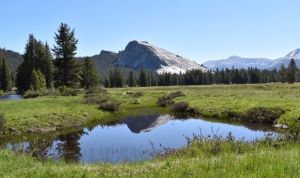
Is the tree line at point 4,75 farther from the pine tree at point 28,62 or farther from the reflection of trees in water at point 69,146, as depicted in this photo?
the reflection of trees in water at point 69,146

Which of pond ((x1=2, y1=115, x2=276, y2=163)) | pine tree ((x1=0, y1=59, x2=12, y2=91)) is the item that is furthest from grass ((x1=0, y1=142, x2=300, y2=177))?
pine tree ((x1=0, y1=59, x2=12, y2=91))

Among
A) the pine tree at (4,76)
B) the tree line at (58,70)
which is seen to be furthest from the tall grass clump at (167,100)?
the pine tree at (4,76)

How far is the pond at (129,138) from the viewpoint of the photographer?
23.8 meters

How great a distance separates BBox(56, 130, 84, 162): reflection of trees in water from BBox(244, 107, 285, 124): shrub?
1749 centimetres

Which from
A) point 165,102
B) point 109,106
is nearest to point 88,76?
point 165,102

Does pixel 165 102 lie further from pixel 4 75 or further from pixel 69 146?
pixel 4 75

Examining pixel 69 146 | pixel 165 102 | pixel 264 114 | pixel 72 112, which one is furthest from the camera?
pixel 165 102

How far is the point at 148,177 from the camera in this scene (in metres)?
10.0

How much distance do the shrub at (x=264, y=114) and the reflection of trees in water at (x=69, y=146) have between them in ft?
57.4

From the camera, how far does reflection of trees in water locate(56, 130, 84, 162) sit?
24.0 m

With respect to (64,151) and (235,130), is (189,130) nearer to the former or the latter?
(235,130)

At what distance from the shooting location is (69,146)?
28922 mm

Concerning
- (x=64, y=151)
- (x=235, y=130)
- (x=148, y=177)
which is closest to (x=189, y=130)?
(x=235, y=130)

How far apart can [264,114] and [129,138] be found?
15.2 metres
